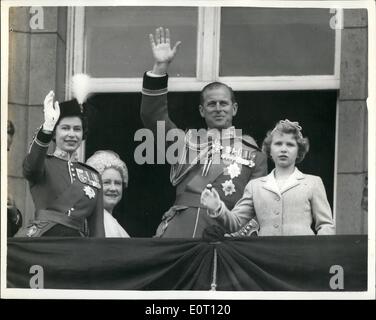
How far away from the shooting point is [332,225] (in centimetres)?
952

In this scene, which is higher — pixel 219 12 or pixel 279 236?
pixel 219 12

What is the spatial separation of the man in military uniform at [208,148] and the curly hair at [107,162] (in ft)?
1.02

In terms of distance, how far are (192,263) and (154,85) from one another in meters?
1.24

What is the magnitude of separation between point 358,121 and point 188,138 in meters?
1.16

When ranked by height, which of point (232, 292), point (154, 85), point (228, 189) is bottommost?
point (232, 292)

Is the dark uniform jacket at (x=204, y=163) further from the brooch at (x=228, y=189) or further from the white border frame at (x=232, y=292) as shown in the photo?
the white border frame at (x=232, y=292)

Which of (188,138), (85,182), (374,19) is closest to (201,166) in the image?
(188,138)

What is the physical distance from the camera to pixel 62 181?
967 cm

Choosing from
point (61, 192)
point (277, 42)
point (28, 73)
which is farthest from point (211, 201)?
point (28, 73)

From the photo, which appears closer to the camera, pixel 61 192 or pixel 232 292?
pixel 232 292

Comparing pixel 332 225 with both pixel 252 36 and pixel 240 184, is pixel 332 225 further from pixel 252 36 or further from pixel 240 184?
pixel 252 36

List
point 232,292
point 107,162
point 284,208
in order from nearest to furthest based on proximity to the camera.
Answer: point 232,292 < point 284,208 < point 107,162

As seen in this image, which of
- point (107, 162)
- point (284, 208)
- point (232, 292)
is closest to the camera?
point (232, 292)

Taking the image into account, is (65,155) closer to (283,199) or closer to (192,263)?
(192,263)
